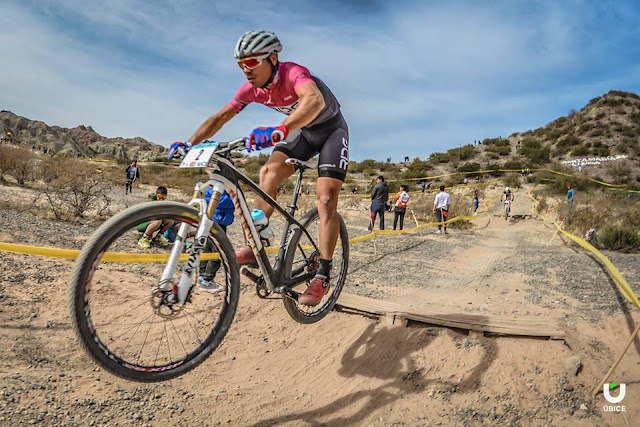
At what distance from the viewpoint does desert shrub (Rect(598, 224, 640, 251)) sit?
12750 mm

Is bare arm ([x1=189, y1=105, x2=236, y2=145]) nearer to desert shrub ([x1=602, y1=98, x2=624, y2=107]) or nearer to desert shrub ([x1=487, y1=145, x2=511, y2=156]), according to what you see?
desert shrub ([x1=487, y1=145, x2=511, y2=156])

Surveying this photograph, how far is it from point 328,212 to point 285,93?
1.16 meters

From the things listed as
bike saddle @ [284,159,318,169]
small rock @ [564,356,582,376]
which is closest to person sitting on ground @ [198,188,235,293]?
bike saddle @ [284,159,318,169]

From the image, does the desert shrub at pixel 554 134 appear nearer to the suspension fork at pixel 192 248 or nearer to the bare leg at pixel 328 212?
the bare leg at pixel 328 212

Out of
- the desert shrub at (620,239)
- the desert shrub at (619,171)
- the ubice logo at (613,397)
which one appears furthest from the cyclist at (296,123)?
the desert shrub at (619,171)

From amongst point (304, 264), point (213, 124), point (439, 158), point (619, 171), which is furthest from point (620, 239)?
point (439, 158)

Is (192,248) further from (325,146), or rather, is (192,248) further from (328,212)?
(325,146)

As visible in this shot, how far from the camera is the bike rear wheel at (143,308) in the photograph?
2328 millimetres

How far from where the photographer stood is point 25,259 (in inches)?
221

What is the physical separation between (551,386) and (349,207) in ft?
67.7

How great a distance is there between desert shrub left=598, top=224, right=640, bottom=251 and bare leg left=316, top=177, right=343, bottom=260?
490 inches

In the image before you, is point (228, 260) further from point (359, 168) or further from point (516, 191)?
point (359, 168)

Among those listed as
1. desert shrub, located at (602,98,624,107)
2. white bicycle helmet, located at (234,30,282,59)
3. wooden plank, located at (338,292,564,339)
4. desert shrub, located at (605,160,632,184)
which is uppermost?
desert shrub, located at (602,98,624,107)

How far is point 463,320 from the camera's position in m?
4.69
